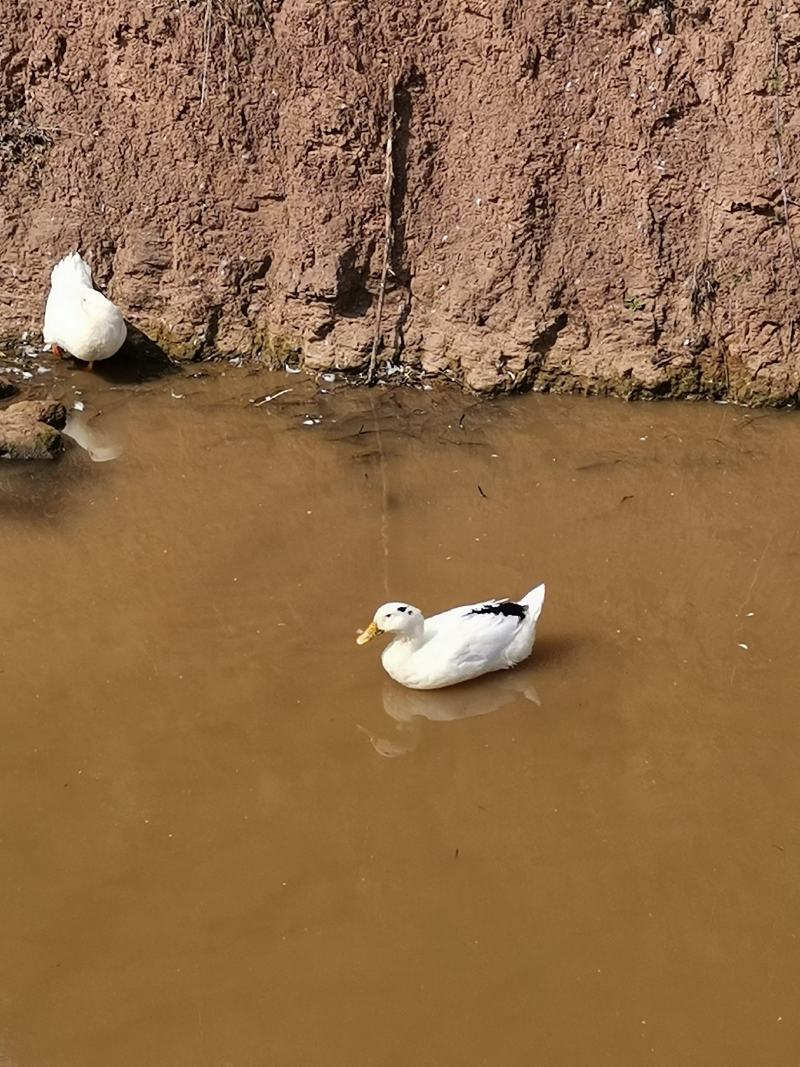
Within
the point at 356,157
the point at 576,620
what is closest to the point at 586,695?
the point at 576,620

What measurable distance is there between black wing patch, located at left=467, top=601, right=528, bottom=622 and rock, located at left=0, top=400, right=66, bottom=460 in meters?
3.04

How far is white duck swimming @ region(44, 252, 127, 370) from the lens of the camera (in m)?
7.85

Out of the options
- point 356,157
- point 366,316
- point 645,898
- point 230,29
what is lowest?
point 645,898

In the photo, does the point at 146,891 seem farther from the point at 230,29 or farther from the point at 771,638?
the point at 230,29

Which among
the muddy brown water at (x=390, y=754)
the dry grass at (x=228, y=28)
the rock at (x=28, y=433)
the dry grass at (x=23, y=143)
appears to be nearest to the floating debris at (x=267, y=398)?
the muddy brown water at (x=390, y=754)

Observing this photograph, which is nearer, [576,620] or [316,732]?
[316,732]

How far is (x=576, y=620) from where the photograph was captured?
611cm

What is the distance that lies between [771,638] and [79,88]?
5.96 meters

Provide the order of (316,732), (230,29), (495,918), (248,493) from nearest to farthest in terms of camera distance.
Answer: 1. (495,918)
2. (316,732)
3. (248,493)
4. (230,29)

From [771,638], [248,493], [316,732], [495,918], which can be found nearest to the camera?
[495,918]

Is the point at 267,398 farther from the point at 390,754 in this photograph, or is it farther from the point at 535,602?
the point at 390,754

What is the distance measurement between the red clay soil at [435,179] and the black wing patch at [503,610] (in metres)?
2.93

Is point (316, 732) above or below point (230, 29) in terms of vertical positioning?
below

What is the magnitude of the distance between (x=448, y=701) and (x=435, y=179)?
166 inches
